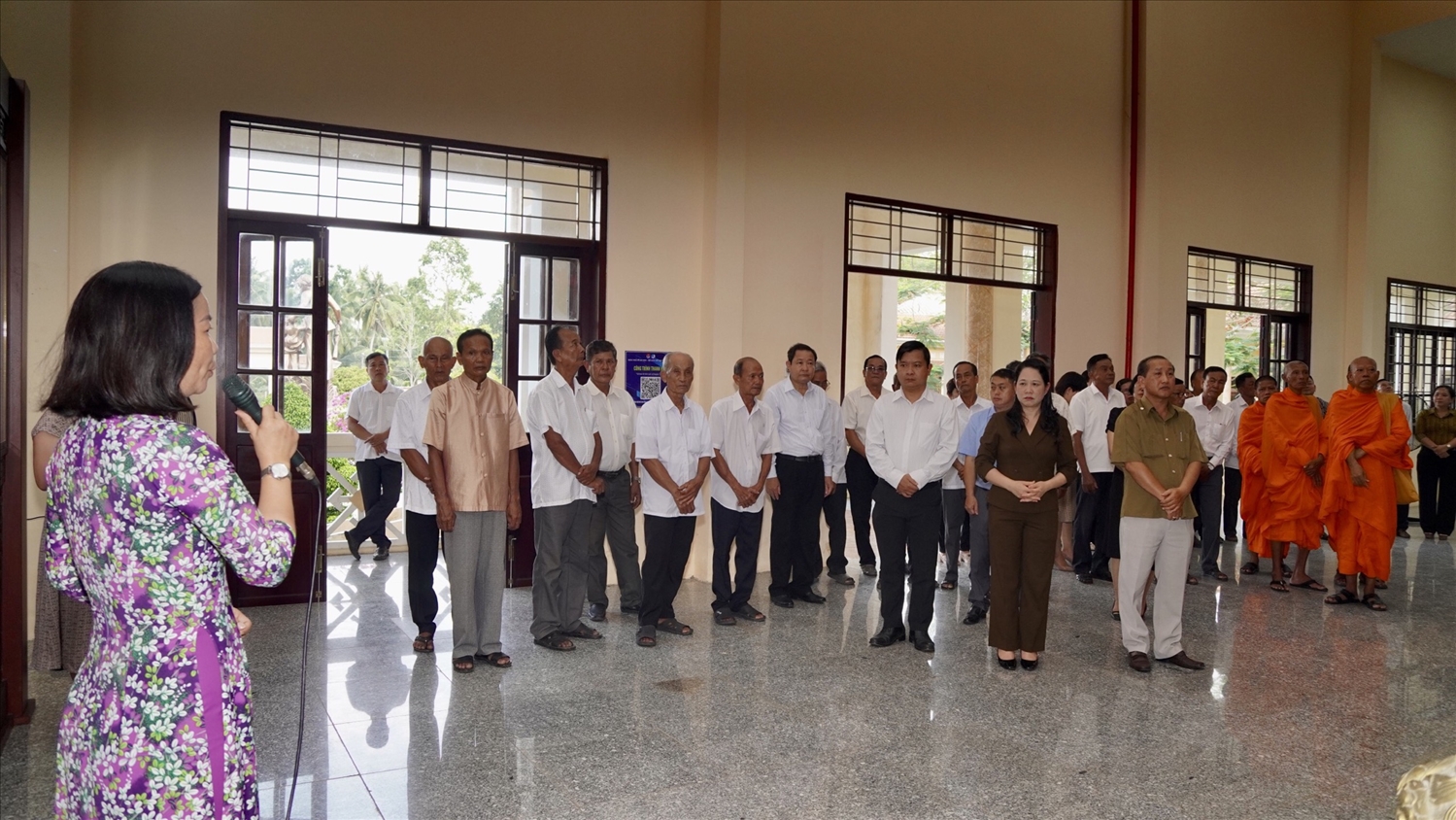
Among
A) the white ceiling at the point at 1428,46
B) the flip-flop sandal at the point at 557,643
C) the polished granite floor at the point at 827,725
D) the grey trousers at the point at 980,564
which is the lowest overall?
the polished granite floor at the point at 827,725

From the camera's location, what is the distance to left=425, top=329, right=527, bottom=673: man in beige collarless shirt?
4.39m

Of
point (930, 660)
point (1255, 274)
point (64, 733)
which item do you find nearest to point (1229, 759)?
point (930, 660)

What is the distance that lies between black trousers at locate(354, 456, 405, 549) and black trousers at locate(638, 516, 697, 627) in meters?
2.56

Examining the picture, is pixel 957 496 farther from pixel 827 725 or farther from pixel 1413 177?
pixel 1413 177

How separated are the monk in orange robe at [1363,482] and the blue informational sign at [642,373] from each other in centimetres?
444

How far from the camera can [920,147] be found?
745 centimetres

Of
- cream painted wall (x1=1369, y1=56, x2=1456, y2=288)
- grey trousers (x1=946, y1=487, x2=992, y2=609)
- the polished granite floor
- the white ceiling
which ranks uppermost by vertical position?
the white ceiling

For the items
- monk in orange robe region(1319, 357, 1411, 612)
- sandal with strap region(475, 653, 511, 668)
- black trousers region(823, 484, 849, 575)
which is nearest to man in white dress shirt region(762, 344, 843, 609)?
black trousers region(823, 484, 849, 575)

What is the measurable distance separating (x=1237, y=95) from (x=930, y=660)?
7288mm

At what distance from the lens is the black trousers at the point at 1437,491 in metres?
9.59

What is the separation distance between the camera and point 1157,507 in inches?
179

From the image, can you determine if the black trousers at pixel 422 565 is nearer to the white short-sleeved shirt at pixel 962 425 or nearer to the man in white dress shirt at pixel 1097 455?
the white short-sleeved shirt at pixel 962 425

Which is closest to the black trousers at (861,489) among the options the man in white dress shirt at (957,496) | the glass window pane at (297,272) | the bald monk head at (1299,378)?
the man in white dress shirt at (957,496)

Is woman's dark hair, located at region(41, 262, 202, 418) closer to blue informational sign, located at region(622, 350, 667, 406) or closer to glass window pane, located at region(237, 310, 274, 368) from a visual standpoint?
glass window pane, located at region(237, 310, 274, 368)
